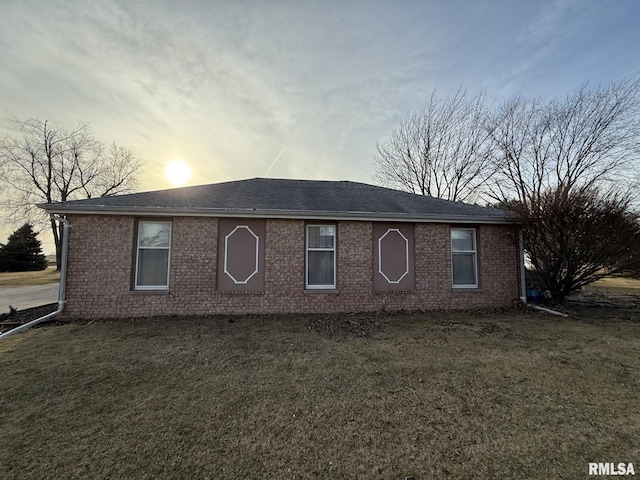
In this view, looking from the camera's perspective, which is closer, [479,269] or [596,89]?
[479,269]

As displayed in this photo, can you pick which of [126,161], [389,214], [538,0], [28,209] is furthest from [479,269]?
[28,209]

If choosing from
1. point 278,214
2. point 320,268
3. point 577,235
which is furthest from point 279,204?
point 577,235

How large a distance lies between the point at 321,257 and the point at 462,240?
435 cm

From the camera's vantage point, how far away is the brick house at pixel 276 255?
6.85 meters

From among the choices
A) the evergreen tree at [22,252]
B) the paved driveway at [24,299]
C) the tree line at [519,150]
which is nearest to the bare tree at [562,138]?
the tree line at [519,150]

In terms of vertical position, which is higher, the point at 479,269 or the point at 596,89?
the point at 596,89

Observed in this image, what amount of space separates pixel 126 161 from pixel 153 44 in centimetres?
2588

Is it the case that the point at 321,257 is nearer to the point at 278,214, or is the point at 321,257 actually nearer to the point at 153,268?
the point at 278,214

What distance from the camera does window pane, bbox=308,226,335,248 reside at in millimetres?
7711

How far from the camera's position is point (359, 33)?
848 cm

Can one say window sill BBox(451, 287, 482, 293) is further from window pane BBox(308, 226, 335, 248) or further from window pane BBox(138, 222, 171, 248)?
window pane BBox(138, 222, 171, 248)

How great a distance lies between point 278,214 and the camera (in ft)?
Answer: 23.9

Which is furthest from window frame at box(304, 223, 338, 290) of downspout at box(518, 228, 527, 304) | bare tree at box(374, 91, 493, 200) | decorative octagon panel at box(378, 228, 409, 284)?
bare tree at box(374, 91, 493, 200)

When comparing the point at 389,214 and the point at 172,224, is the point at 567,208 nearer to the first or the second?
the point at 389,214
